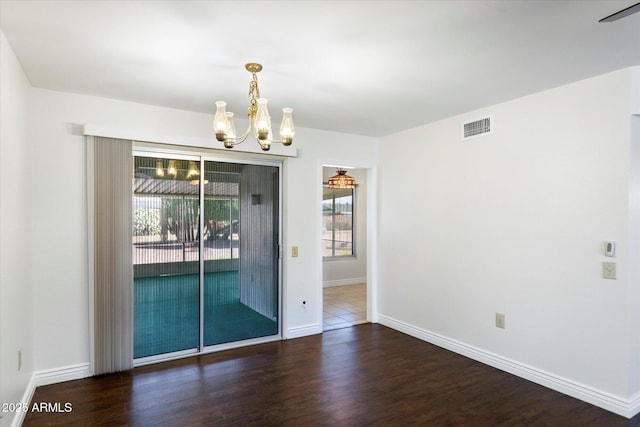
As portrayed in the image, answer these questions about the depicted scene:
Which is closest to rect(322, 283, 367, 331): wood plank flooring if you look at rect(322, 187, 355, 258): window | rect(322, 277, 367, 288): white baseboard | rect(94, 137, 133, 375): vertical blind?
rect(322, 277, 367, 288): white baseboard

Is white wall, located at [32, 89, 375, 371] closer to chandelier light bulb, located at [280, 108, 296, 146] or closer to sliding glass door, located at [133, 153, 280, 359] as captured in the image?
sliding glass door, located at [133, 153, 280, 359]

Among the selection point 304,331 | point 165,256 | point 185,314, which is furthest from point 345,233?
point 165,256

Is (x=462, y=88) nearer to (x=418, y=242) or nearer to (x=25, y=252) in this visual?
(x=418, y=242)

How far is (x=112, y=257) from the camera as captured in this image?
134 inches

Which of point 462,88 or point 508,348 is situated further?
point 508,348

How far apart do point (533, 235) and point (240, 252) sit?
3.02 meters

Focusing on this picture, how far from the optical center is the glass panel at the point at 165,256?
3645 millimetres

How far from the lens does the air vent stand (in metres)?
3.69

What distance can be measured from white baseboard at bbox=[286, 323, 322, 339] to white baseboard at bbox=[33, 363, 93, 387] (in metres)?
2.08

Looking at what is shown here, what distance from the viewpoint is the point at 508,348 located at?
348cm

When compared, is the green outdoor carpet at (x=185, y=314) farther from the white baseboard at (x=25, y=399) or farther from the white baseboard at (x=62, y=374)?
the white baseboard at (x=25, y=399)

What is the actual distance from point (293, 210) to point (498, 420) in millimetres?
2904

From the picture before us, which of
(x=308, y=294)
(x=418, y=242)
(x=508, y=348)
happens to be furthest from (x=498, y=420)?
(x=308, y=294)

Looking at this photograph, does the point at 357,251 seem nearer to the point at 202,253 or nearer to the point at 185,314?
the point at 202,253
